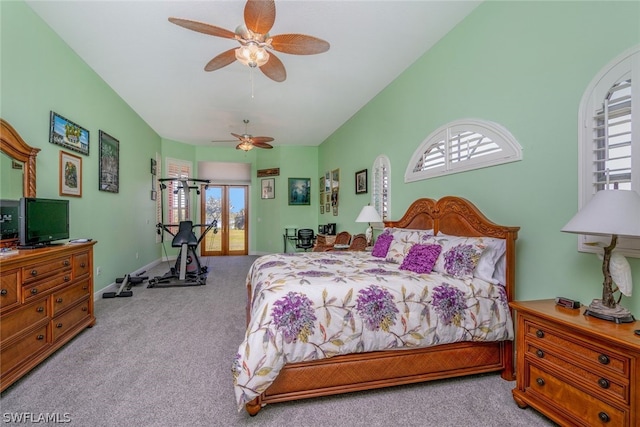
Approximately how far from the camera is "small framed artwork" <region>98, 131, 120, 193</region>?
13.1 ft

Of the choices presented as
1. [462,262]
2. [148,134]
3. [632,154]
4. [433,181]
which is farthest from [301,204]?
[632,154]

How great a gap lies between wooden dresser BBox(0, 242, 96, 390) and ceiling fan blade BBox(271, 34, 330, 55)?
2.47 metres

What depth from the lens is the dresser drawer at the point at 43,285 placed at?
2.05 meters

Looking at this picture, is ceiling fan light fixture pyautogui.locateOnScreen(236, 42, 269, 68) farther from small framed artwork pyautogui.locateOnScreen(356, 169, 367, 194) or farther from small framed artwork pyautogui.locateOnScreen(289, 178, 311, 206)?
small framed artwork pyautogui.locateOnScreen(289, 178, 311, 206)

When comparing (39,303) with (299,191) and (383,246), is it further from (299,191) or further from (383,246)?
(299,191)

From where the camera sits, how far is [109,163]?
166 inches

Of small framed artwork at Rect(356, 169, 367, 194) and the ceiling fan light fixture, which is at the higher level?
the ceiling fan light fixture

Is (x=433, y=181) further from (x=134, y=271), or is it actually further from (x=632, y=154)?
(x=134, y=271)

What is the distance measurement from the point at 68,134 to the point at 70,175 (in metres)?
0.46

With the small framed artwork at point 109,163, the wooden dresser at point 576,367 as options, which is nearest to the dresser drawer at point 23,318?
the small framed artwork at point 109,163

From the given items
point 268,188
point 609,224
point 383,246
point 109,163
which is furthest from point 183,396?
point 268,188

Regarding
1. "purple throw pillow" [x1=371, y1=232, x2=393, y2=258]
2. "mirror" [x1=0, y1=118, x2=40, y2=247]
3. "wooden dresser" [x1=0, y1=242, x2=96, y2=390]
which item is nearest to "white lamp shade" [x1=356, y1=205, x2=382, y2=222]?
"purple throw pillow" [x1=371, y1=232, x2=393, y2=258]

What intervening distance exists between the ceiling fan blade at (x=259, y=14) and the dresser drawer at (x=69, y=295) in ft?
8.84

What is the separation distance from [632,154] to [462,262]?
113 centimetres
